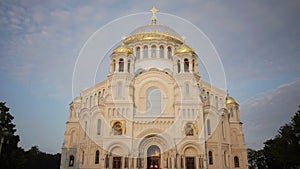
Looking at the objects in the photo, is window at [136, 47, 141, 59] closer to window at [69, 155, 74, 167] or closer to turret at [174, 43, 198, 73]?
turret at [174, 43, 198, 73]

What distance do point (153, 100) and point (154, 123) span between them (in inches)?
129

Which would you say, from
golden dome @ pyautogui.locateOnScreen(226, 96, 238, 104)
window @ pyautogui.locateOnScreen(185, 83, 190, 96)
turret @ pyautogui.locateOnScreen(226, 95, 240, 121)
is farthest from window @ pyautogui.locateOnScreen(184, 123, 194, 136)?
golden dome @ pyautogui.locateOnScreen(226, 96, 238, 104)

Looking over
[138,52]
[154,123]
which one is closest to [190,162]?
[154,123]

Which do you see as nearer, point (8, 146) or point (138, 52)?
point (8, 146)

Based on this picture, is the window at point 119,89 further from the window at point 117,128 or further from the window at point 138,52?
the window at point 138,52

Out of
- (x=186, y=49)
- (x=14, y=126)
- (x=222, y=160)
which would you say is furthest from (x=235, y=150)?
(x=14, y=126)

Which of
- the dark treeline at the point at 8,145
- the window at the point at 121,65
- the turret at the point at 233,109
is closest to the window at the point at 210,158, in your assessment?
the turret at the point at 233,109

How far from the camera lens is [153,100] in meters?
28.0

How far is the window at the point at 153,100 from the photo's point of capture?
27578 mm

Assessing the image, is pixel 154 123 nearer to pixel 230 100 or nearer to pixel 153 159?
pixel 153 159

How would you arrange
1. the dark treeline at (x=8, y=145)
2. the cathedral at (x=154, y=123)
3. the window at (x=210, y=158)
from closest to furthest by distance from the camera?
the dark treeline at (x=8, y=145), the cathedral at (x=154, y=123), the window at (x=210, y=158)

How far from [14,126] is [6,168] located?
10.9 feet

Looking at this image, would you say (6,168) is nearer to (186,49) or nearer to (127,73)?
(127,73)

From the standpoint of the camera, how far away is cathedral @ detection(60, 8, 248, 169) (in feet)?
80.8
